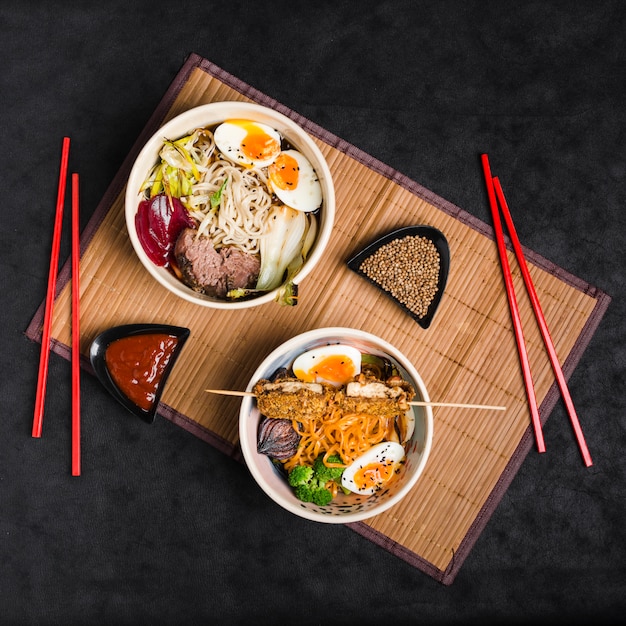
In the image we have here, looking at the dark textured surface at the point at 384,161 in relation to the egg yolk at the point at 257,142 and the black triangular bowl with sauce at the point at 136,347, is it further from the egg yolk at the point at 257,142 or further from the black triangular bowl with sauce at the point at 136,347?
the egg yolk at the point at 257,142

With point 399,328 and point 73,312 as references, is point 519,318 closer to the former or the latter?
point 399,328

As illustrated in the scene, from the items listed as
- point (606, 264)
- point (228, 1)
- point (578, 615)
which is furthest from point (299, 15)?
point (578, 615)

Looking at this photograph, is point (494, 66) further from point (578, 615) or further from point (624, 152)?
point (578, 615)

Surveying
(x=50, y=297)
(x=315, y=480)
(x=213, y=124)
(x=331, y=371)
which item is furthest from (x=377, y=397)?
(x=50, y=297)

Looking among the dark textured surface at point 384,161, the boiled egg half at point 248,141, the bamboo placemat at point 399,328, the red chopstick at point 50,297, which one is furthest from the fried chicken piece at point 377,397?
the red chopstick at point 50,297

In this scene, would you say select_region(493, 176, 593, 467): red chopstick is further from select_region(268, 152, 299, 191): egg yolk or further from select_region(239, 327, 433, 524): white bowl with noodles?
select_region(268, 152, 299, 191): egg yolk

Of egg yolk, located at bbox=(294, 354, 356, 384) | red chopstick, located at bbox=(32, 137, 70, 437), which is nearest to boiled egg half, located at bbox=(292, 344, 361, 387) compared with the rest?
egg yolk, located at bbox=(294, 354, 356, 384)
